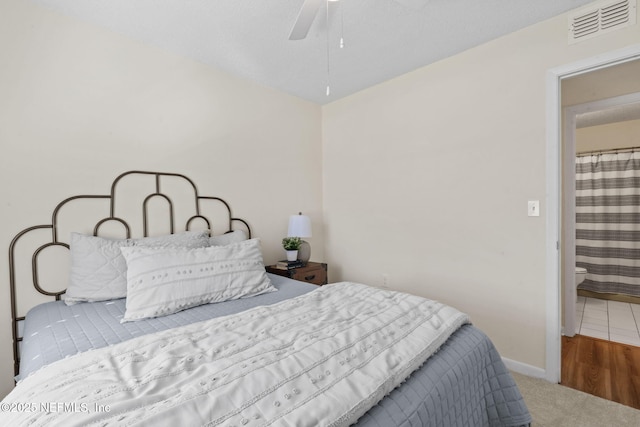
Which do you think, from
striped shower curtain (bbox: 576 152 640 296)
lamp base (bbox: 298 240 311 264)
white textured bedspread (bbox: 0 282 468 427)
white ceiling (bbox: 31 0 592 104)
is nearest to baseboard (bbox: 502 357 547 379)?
white textured bedspread (bbox: 0 282 468 427)

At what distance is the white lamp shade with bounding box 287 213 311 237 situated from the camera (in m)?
2.92

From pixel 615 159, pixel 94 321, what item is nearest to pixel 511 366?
pixel 94 321

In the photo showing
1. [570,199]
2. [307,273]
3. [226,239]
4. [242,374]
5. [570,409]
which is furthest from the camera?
[307,273]

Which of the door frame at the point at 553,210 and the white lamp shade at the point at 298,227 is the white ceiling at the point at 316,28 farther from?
the white lamp shade at the point at 298,227

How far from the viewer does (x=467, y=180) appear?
2.40 meters

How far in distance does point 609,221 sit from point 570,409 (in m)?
3.29

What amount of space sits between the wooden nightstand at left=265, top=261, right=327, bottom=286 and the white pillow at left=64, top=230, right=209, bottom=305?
4.12ft

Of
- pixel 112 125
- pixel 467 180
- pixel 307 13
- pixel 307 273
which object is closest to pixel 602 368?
pixel 467 180

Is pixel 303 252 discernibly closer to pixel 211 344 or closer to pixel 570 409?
pixel 211 344

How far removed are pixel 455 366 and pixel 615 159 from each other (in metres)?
4.44

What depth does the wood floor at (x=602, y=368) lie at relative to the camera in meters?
1.93

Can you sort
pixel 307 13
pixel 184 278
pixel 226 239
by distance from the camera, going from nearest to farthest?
pixel 307 13 → pixel 184 278 → pixel 226 239

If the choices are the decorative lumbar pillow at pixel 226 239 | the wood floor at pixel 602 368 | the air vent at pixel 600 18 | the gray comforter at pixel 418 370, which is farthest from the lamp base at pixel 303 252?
the air vent at pixel 600 18

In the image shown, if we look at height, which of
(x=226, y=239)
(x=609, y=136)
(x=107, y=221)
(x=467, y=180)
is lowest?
(x=226, y=239)
